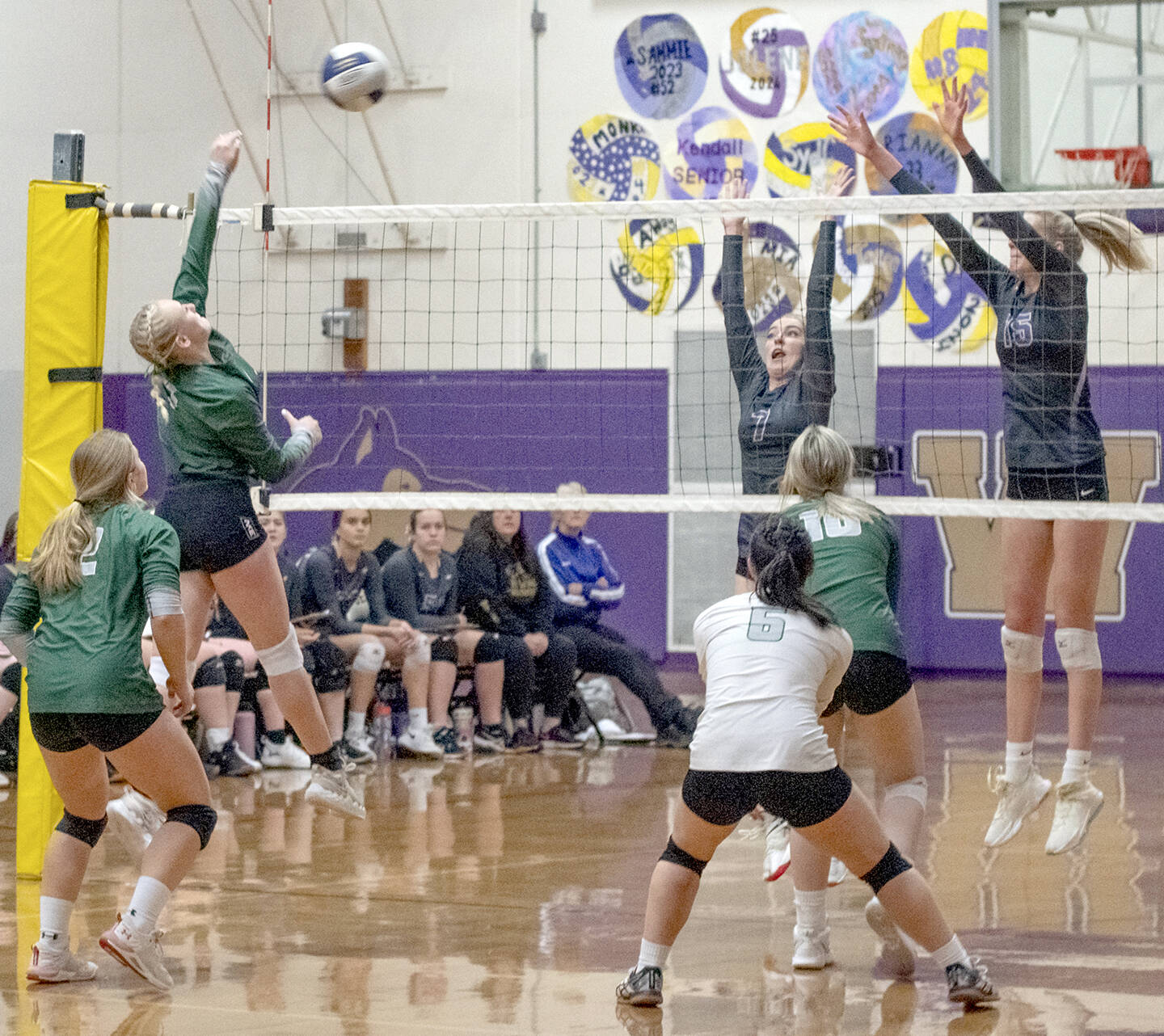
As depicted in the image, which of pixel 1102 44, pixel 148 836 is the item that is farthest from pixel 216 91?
pixel 148 836

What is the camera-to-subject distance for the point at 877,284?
1156 cm

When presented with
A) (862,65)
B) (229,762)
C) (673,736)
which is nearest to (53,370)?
(229,762)

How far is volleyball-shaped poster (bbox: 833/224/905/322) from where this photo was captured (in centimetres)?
1148

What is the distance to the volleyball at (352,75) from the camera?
608cm

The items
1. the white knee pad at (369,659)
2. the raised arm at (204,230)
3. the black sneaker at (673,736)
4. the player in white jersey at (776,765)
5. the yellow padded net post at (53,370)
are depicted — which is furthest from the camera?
the black sneaker at (673,736)

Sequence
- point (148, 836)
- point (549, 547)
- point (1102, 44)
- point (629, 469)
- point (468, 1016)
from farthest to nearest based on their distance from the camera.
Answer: point (629, 469)
point (1102, 44)
point (549, 547)
point (148, 836)
point (468, 1016)

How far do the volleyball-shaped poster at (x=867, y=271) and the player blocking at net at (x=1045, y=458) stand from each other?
6.24 meters

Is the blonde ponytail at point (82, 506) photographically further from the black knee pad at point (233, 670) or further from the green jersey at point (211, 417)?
the black knee pad at point (233, 670)

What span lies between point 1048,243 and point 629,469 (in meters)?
6.44

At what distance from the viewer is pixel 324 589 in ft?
26.7

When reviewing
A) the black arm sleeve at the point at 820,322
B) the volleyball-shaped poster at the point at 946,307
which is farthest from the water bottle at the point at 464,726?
the volleyball-shaped poster at the point at 946,307

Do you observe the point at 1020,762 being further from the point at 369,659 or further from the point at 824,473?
the point at 369,659

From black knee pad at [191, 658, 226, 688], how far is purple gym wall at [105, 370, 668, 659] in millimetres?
4137

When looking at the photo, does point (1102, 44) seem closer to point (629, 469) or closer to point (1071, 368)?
point (629, 469)
